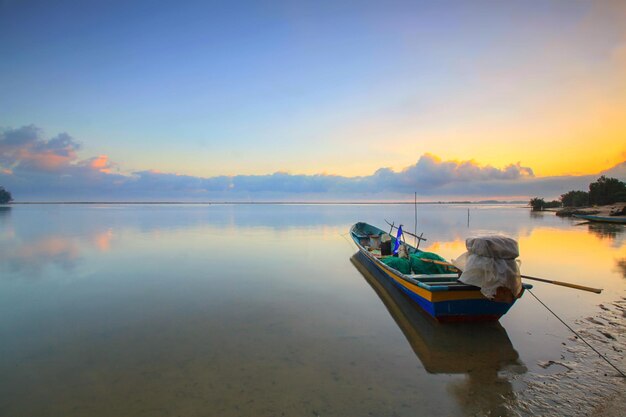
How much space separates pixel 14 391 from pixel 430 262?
1031cm

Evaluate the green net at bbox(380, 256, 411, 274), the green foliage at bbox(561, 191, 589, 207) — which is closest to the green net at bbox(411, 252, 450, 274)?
the green net at bbox(380, 256, 411, 274)

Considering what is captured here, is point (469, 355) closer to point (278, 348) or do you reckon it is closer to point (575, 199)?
point (278, 348)

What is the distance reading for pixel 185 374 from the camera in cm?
579

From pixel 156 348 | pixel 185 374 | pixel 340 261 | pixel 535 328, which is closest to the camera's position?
pixel 185 374

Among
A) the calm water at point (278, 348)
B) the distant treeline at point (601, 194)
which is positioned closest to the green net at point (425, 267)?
the calm water at point (278, 348)

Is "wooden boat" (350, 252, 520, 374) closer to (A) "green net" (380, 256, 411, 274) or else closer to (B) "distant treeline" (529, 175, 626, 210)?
(A) "green net" (380, 256, 411, 274)

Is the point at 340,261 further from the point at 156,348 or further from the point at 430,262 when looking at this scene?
the point at 156,348

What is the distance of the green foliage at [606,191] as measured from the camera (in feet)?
216

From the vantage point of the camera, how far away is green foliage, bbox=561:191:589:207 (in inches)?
2960

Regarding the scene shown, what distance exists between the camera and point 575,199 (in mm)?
79125

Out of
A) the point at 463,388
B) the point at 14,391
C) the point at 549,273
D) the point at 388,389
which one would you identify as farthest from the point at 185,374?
the point at 549,273

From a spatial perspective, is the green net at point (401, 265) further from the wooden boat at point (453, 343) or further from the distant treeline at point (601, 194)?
the distant treeline at point (601, 194)

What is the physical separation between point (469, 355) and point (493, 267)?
210 centimetres

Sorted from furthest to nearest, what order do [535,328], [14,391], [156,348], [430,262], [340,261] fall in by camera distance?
[340,261] < [430,262] < [535,328] < [156,348] < [14,391]
